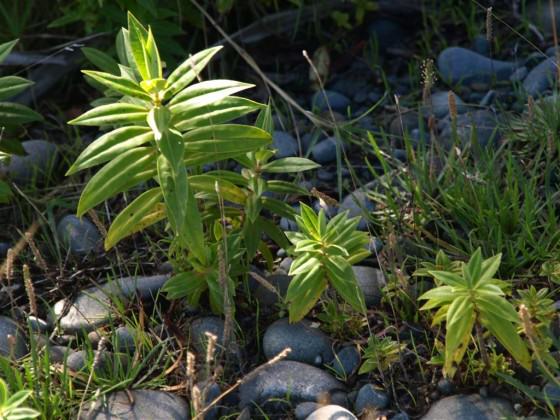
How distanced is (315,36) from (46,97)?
121 cm

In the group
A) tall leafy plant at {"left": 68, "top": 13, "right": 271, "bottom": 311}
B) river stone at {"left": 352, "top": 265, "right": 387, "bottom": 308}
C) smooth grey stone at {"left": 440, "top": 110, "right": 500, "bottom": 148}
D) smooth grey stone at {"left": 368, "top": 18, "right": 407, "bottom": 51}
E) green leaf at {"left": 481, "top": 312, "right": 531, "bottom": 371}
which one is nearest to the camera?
green leaf at {"left": 481, "top": 312, "right": 531, "bottom": 371}

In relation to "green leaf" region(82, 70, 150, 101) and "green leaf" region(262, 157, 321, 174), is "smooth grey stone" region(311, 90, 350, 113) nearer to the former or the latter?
"green leaf" region(262, 157, 321, 174)

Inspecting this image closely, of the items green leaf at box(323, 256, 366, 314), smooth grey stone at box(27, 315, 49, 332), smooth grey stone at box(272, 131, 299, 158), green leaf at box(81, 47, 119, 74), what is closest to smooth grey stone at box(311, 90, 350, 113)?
smooth grey stone at box(272, 131, 299, 158)

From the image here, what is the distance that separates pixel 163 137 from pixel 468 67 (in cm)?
182

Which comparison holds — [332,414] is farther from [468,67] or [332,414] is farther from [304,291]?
[468,67]

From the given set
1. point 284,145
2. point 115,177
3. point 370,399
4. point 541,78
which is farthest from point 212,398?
point 541,78

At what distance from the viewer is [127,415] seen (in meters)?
2.72

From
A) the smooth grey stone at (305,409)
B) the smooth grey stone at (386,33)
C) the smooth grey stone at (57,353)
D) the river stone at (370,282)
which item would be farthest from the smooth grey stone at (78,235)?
the smooth grey stone at (386,33)

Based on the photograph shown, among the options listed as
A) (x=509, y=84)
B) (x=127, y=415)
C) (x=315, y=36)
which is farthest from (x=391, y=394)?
(x=315, y=36)

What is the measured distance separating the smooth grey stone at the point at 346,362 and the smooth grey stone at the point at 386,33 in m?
1.86

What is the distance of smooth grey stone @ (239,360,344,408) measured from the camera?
9.05ft

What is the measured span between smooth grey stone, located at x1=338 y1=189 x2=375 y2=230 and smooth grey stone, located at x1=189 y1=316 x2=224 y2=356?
2.05ft

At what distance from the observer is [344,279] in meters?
2.73

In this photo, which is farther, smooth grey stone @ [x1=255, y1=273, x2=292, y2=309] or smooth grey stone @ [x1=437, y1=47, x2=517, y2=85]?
smooth grey stone @ [x1=437, y1=47, x2=517, y2=85]
